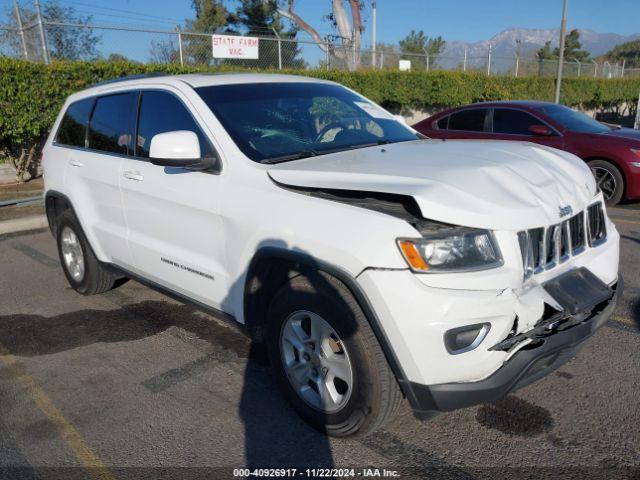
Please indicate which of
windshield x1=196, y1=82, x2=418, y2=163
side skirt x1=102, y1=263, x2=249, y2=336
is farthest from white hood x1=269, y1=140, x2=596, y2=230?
side skirt x1=102, y1=263, x2=249, y2=336

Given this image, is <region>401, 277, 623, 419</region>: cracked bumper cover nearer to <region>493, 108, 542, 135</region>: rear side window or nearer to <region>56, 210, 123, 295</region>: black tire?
<region>56, 210, 123, 295</region>: black tire

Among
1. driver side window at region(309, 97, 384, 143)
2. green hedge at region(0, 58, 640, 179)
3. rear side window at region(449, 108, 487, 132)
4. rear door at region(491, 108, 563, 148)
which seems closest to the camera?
driver side window at region(309, 97, 384, 143)

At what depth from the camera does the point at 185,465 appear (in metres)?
2.76

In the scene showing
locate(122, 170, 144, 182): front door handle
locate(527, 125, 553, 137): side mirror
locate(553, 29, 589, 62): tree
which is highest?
locate(553, 29, 589, 62): tree

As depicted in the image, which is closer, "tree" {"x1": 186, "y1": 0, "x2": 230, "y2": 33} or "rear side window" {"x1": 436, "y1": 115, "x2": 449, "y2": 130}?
"rear side window" {"x1": 436, "y1": 115, "x2": 449, "y2": 130}

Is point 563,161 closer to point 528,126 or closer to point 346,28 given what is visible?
point 528,126

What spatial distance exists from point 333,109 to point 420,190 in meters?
1.74

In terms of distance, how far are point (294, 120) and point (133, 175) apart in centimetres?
123

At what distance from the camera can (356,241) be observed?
2.49 m

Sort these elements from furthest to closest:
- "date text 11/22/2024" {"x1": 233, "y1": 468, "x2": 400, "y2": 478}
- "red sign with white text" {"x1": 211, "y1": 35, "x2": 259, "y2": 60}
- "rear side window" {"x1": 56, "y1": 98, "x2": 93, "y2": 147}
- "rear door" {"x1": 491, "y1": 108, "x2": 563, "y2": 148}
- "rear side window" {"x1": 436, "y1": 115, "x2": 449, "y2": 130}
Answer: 1. "red sign with white text" {"x1": 211, "y1": 35, "x2": 259, "y2": 60}
2. "rear side window" {"x1": 436, "y1": 115, "x2": 449, "y2": 130}
3. "rear door" {"x1": 491, "y1": 108, "x2": 563, "y2": 148}
4. "rear side window" {"x1": 56, "y1": 98, "x2": 93, "y2": 147}
5. "date text 11/22/2024" {"x1": 233, "y1": 468, "x2": 400, "y2": 478}

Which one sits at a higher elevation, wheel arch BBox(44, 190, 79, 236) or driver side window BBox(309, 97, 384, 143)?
driver side window BBox(309, 97, 384, 143)

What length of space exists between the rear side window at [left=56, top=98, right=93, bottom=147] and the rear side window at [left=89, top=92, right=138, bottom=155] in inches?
6.0

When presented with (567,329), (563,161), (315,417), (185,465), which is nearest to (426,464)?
(315,417)

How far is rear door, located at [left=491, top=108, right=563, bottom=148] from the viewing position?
27.7ft
